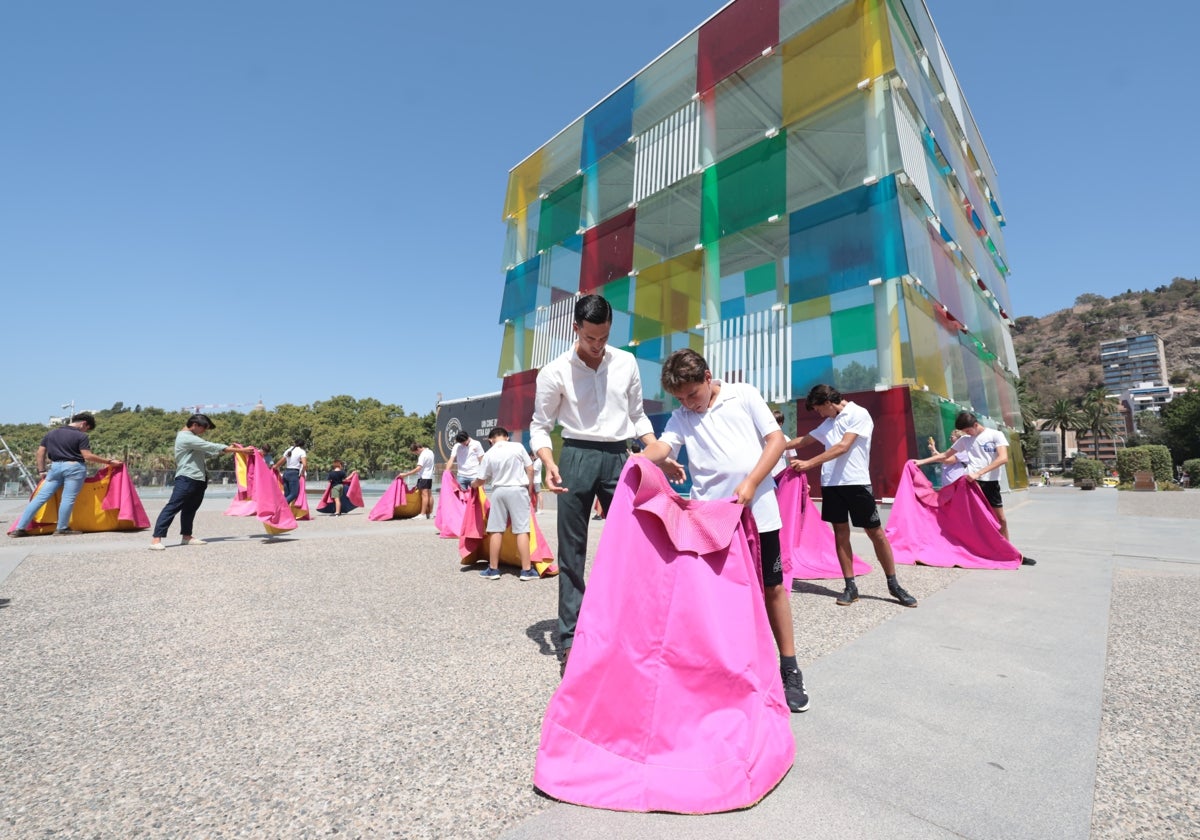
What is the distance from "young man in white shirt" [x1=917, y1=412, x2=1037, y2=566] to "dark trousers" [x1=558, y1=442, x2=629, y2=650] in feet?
16.4

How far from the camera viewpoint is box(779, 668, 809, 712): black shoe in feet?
8.43

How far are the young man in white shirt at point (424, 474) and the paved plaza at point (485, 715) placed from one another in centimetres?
779

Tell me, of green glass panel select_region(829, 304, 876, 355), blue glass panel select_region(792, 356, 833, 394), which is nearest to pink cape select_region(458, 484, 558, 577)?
blue glass panel select_region(792, 356, 833, 394)

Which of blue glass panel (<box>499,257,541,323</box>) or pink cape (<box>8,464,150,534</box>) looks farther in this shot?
blue glass panel (<box>499,257,541,323</box>)

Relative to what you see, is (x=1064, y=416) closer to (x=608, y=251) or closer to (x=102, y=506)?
(x=608, y=251)

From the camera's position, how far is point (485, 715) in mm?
2531

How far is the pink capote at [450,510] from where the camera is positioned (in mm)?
9531

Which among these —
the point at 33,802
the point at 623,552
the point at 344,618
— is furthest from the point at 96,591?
the point at 623,552

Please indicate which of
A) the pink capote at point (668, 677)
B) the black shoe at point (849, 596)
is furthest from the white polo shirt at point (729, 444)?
the black shoe at point (849, 596)

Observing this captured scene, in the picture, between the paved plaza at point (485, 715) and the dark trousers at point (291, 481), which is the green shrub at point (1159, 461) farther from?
the dark trousers at point (291, 481)

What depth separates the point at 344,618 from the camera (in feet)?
Answer: 14.0

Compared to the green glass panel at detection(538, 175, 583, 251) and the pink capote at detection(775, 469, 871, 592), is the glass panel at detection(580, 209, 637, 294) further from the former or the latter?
the pink capote at detection(775, 469, 871, 592)

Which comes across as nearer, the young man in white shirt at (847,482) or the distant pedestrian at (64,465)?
the young man in white shirt at (847,482)

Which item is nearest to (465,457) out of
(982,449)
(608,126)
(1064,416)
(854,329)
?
(982,449)
